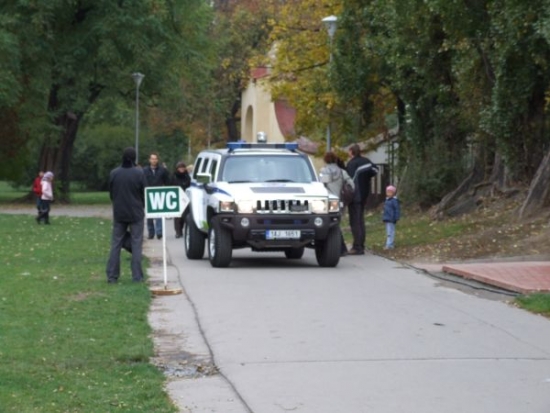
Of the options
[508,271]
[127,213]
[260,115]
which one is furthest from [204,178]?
[260,115]

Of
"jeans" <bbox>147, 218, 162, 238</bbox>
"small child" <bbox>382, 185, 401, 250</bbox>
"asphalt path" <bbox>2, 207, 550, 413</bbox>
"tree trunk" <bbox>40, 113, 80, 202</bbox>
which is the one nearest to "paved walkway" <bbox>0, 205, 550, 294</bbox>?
"asphalt path" <bbox>2, 207, 550, 413</bbox>

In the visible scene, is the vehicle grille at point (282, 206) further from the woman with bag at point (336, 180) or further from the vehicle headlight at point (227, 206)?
the woman with bag at point (336, 180)

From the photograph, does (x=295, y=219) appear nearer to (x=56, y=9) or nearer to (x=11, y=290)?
(x=11, y=290)

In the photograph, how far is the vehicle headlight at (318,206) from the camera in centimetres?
1934

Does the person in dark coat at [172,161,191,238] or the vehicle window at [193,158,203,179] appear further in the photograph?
the person in dark coat at [172,161,191,238]

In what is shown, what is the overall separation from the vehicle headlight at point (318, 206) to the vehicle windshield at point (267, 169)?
1178 millimetres

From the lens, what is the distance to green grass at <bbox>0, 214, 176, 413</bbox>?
29.5 feet

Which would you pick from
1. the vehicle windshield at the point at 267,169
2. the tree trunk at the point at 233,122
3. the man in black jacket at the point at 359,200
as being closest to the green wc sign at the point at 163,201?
the vehicle windshield at the point at 267,169

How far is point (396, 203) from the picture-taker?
23016mm

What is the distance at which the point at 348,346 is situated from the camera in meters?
11.6

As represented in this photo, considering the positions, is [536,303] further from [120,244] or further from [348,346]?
[120,244]

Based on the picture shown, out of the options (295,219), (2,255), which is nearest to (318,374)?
(295,219)

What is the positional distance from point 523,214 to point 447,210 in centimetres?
568

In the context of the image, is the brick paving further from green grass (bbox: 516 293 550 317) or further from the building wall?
the building wall
